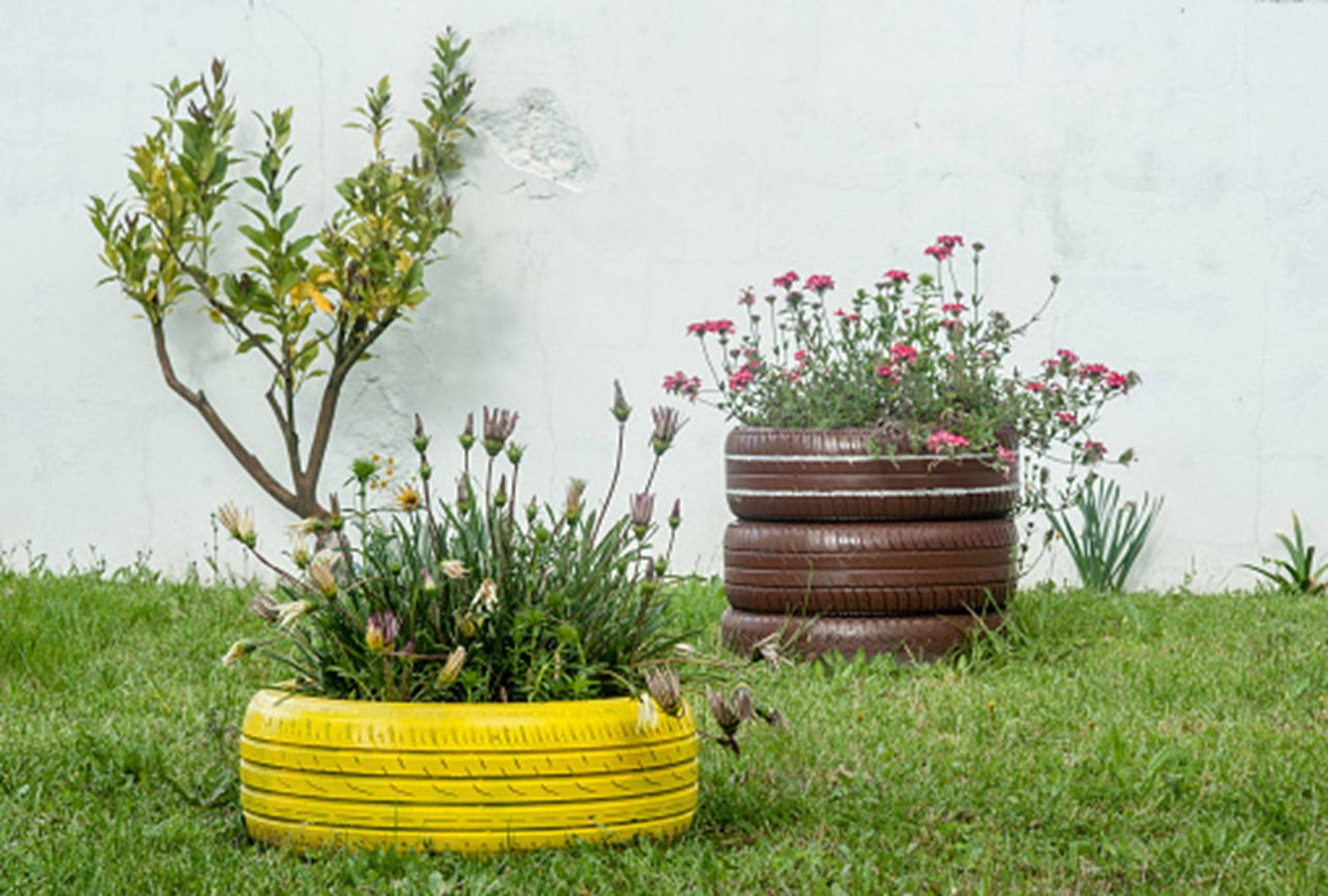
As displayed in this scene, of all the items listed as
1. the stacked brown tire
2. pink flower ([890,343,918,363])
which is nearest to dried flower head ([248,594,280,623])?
the stacked brown tire

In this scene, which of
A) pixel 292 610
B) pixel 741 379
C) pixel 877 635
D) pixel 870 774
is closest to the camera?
pixel 292 610

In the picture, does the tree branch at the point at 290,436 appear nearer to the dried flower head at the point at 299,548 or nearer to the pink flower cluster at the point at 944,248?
the pink flower cluster at the point at 944,248

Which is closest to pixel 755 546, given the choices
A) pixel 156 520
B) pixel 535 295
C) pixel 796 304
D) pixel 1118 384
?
pixel 796 304

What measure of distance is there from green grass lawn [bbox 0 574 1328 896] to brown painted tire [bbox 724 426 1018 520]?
1.43 ft

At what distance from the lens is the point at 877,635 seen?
4742 mm

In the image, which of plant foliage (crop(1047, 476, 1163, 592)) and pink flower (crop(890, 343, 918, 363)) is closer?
pink flower (crop(890, 343, 918, 363))

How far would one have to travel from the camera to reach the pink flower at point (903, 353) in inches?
189

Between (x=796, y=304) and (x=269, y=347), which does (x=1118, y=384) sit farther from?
(x=269, y=347)

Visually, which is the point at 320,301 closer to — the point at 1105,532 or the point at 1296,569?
the point at 1105,532

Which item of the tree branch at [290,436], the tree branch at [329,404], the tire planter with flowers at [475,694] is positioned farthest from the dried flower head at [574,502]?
the tree branch at [290,436]

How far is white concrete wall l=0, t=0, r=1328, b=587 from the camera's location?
6.39 meters

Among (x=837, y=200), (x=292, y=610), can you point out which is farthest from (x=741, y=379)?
(x=292, y=610)

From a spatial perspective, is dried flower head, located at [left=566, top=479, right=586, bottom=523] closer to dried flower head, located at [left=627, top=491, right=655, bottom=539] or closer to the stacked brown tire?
dried flower head, located at [left=627, top=491, right=655, bottom=539]

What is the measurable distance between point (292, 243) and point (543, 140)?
1064mm
